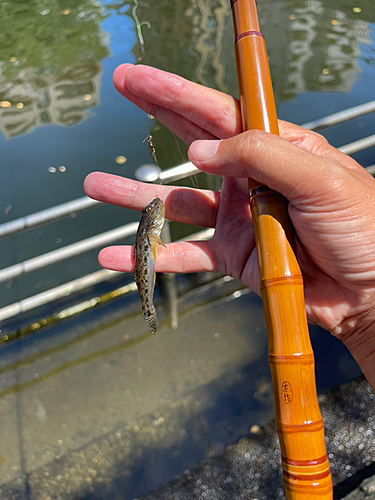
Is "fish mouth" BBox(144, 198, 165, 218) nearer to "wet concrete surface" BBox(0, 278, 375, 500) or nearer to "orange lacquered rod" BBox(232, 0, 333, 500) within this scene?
"orange lacquered rod" BBox(232, 0, 333, 500)

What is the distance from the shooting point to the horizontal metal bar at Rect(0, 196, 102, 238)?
9.25 feet

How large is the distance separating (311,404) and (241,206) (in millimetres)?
1405

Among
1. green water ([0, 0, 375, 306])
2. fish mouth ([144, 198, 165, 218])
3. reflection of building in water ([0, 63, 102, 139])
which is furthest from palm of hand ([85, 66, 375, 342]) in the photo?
reflection of building in water ([0, 63, 102, 139])

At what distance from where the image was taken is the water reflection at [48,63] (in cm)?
637

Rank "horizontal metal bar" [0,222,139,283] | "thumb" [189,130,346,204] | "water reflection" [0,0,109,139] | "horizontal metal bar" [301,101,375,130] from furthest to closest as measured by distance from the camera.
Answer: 1. "water reflection" [0,0,109,139]
2. "horizontal metal bar" [301,101,375,130]
3. "horizontal metal bar" [0,222,139,283]
4. "thumb" [189,130,346,204]

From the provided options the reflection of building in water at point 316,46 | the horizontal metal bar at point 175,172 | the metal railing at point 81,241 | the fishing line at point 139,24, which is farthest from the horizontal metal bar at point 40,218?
the fishing line at point 139,24

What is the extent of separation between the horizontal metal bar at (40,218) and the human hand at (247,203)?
1.48 feet

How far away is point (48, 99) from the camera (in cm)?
659

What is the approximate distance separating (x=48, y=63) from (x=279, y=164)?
7.28m

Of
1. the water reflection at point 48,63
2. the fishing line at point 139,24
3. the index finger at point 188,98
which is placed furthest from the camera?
the fishing line at point 139,24

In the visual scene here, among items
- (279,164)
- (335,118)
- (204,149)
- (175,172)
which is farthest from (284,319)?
(335,118)

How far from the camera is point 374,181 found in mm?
2045

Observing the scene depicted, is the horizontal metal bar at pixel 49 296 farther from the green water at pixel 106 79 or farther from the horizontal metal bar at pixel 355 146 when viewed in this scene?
the horizontal metal bar at pixel 355 146

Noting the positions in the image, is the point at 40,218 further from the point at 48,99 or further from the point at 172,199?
the point at 48,99
